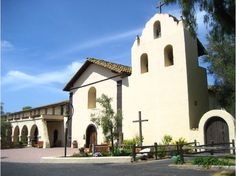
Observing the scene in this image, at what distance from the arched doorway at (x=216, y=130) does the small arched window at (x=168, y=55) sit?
5.87 meters

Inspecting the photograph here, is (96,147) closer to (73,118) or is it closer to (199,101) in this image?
(199,101)

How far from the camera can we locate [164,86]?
2328cm

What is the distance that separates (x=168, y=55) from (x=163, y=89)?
304cm

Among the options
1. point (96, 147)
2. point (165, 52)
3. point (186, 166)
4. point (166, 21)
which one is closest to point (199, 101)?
point (165, 52)

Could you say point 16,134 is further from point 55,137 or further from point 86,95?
point 86,95

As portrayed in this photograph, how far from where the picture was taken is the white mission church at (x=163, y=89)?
2127 centimetres

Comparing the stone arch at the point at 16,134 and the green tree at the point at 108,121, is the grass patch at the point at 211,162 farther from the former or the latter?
the stone arch at the point at 16,134

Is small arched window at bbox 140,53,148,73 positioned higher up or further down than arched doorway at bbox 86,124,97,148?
higher up

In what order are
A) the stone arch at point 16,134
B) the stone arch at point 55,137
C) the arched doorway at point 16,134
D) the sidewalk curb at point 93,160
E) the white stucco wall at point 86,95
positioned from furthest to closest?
the arched doorway at point 16,134 → the stone arch at point 16,134 → the stone arch at point 55,137 → the white stucco wall at point 86,95 → the sidewalk curb at point 93,160

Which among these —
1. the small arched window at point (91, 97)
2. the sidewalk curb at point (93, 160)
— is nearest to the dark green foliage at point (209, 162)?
the sidewalk curb at point (93, 160)

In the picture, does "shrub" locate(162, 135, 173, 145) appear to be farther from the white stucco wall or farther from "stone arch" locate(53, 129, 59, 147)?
"stone arch" locate(53, 129, 59, 147)

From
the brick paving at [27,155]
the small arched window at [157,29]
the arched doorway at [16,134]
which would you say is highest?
the small arched window at [157,29]

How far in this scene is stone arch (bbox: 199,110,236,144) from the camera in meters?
19.6

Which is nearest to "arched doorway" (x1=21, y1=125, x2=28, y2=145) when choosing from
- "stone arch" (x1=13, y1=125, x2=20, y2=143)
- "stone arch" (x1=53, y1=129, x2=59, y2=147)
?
"stone arch" (x1=13, y1=125, x2=20, y2=143)
